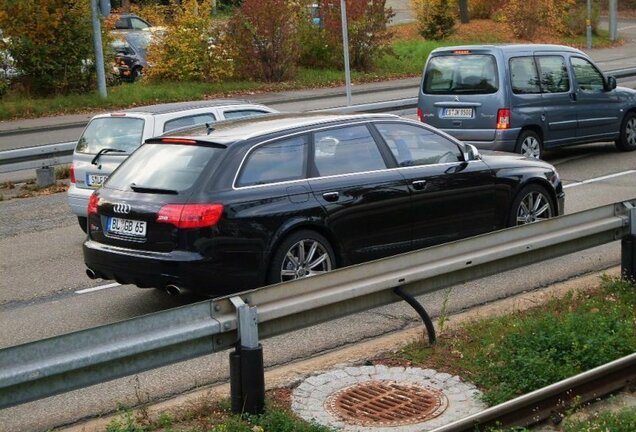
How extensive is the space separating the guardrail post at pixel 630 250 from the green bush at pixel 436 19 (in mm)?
38882

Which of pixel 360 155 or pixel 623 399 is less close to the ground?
pixel 360 155

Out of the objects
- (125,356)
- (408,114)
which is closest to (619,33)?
(408,114)

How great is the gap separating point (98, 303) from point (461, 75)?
8310 mm

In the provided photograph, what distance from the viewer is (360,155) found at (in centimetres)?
992

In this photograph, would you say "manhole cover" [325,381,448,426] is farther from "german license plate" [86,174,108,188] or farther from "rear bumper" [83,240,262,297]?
"german license plate" [86,174,108,188]

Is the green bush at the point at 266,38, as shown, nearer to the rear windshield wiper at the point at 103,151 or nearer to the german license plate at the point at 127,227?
the rear windshield wiper at the point at 103,151

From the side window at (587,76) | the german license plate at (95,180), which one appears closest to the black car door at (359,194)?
the german license plate at (95,180)

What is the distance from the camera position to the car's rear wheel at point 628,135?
18.9 metres

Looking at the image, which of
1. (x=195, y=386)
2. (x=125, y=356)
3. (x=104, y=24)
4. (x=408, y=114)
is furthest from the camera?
(x=104, y=24)

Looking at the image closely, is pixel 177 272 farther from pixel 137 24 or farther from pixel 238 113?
pixel 137 24

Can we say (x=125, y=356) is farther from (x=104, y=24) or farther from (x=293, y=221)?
(x=104, y=24)

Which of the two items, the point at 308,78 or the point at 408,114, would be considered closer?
the point at 408,114

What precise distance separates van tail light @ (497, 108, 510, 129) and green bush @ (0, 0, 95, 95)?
16.7m

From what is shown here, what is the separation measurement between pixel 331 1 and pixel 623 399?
104ft
